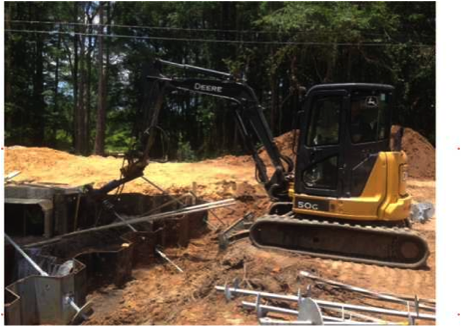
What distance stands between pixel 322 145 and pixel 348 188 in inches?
28.6

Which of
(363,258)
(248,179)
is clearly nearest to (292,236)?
(363,258)

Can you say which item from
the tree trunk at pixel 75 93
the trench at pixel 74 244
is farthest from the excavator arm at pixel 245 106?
the tree trunk at pixel 75 93

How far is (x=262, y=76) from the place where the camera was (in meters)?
19.5

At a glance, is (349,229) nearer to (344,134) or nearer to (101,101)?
(344,134)

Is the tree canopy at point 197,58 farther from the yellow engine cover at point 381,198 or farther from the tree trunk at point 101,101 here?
the yellow engine cover at point 381,198

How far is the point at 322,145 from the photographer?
7949mm

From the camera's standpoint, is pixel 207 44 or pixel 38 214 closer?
pixel 38 214

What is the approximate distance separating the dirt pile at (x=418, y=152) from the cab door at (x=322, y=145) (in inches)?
409

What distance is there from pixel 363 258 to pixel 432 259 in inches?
39.9

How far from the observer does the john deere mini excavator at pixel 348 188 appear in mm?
7672

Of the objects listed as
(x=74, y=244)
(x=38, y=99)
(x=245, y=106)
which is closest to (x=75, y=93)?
(x=38, y=99)

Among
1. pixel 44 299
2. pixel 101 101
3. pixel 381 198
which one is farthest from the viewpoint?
pixel 101 101

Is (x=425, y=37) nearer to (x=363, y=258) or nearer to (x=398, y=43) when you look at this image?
(x=398, y=43)

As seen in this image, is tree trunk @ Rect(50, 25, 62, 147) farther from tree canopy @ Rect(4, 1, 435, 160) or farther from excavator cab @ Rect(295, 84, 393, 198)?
excavator cab @ Rect(295, 84, 393, 198)
